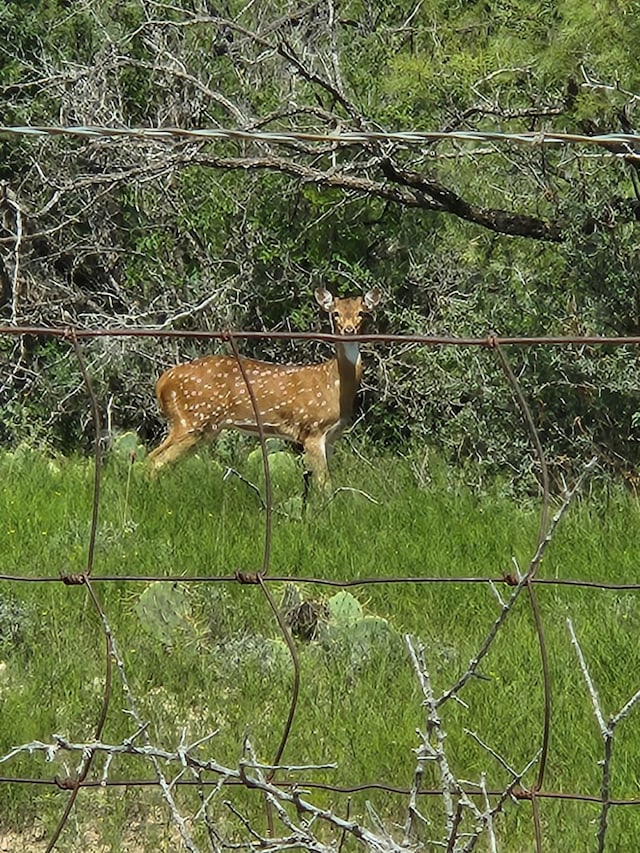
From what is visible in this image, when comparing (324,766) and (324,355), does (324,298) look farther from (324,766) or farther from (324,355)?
(324,766)

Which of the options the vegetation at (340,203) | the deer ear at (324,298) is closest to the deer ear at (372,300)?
the deer ear at (324,298)

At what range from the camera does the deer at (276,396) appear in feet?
32.8

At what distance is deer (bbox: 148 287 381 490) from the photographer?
1001 cm

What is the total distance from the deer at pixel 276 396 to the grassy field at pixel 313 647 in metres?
2.24

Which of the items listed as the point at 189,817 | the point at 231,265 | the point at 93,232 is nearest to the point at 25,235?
the point at 93,232

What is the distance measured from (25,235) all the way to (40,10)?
2108 mm

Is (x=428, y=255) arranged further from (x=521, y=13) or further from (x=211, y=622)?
(x=211, y=622)

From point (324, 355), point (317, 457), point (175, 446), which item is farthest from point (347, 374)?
point (324, 355)

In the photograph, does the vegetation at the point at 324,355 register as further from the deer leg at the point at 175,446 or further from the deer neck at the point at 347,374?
the deer neck at the point at 347,374

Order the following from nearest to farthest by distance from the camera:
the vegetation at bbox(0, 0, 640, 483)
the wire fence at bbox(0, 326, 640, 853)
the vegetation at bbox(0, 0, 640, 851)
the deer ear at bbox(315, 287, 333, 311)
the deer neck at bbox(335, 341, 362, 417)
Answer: the wire fence at bbox(0, 326, 640, 853) < the vegetation at bbox(0, 0, 640, 851) < the vegetation at bbox(0, 0, 640, 483) < the deer ear at bbox(315, 287, 333, 311) < the deer neck at bbox(335, 341, 362, 417)

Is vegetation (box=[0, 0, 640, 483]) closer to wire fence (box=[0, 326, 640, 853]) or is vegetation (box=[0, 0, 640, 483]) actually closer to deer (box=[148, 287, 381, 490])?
deer (box=[148, 287, 381, 490])

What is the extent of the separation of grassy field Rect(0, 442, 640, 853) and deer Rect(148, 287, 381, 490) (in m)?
2.24

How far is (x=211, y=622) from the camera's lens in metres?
5.53

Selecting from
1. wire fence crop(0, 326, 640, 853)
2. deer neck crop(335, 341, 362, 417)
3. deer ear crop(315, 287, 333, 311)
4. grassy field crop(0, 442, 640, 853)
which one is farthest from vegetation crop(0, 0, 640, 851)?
deer ear crop(315, 287, 333, 311)
